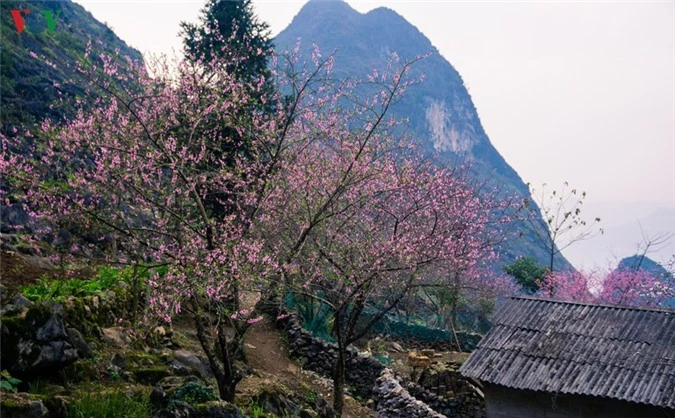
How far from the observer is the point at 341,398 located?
1332 cm

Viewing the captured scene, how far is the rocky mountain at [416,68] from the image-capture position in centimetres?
15350

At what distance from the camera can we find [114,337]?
11.1m

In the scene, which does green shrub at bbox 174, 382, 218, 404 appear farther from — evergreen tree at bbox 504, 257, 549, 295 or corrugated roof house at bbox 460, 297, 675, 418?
evergreen tree at bbox 504, 257, 549, 295

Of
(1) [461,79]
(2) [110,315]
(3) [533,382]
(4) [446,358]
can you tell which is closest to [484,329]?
(4) [446,358]

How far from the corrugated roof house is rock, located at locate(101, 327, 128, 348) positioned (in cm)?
860

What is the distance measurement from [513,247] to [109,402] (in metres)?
101

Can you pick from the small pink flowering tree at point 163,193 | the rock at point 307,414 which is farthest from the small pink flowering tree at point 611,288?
the small pink flowering tree at point 163,193

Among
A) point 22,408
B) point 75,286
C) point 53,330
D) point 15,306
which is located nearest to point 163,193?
point 53,330

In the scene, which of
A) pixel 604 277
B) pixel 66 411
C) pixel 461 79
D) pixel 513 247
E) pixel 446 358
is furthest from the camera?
pixel 461 79

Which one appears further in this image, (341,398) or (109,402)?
(341,398)

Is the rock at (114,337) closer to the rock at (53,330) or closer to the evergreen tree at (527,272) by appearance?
the rock at (53,330)

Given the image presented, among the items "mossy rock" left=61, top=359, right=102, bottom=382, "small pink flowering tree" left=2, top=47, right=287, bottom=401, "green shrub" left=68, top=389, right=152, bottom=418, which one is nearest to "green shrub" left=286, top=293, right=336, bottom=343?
"small pink flowering tree" left=2, top=47, right=287, bottom=401

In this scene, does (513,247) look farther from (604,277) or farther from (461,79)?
(461,79)

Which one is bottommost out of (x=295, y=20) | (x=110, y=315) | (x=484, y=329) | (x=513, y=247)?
(x=110, y=315)
